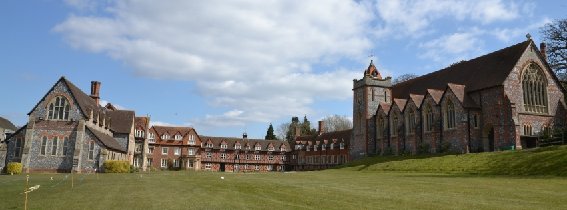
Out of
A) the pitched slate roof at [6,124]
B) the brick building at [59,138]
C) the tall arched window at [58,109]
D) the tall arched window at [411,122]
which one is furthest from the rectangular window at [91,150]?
the pitched slate roof at [6,124]

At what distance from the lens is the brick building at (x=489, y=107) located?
4434 cm

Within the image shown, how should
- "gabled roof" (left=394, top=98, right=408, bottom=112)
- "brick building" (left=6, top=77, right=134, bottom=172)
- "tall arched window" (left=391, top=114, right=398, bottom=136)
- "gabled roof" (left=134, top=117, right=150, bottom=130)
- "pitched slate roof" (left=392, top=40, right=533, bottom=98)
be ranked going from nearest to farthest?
"pitched slate roof" (left=392, top=40, right=533, bottom=98) < "brick building" (left=6, top=77, right=134, bottom=172) < "gabled roof" (left=394, top=98, right=408, bottom=112) < "tall arched window" (left=391, top=114, right=398, bottom=136) < "gabled roof" (left=134, top=117, right=150, bottom=130)

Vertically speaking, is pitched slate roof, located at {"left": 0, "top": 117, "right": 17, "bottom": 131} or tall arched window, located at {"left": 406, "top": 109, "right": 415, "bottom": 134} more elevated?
pitched slate roof, located at {"left": 0, "top": 117, "right": 17, "bottom": 131}

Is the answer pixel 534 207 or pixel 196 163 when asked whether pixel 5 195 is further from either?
pixel 196 163

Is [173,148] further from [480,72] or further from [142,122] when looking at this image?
[480,72]

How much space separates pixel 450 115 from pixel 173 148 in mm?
52479

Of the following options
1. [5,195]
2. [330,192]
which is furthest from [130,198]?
[330,192]

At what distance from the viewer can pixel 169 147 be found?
8400cm

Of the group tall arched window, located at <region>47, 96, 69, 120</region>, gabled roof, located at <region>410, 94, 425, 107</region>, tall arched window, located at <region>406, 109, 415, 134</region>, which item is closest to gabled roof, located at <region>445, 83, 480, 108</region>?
gabled roof, located at <region>410, 94, 425, 107</region>

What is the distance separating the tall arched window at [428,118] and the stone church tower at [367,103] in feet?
40.3

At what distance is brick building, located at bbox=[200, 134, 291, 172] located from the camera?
92.3 m

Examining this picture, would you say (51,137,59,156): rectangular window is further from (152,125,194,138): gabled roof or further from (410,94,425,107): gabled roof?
(410,94,425,107): gabled roof

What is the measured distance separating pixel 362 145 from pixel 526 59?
25386 mm

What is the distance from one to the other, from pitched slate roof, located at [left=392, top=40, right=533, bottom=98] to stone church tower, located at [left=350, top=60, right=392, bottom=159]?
4740mm
